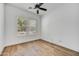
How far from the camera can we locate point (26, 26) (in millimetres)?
1493

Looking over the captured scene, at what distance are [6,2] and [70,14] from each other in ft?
4.21

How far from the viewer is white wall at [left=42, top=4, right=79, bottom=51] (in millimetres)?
1499

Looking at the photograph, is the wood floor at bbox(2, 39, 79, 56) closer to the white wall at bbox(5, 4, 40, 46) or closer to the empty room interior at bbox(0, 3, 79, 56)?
the empty room interior at bbox(0, 3, 79, 56)

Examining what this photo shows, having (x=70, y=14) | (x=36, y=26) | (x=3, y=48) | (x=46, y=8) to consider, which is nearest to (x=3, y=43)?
(x=3, y=48)

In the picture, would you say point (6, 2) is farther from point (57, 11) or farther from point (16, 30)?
point (57, 11)

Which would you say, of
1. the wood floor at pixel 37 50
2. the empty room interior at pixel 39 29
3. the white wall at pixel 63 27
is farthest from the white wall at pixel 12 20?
the white wall at pixel 63 27

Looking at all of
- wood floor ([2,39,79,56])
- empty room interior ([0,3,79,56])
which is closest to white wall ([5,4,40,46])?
empty room interior ([0,3,79,56])

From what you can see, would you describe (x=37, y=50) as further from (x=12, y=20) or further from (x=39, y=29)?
(x=12, y=20)

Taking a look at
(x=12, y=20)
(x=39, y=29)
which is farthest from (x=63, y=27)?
(x=12, y=20)

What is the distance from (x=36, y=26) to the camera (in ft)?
5.16

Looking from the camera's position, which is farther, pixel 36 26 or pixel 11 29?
pixel 36 26

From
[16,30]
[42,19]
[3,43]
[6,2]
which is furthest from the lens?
[42,19]

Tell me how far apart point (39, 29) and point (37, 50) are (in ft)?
1.46

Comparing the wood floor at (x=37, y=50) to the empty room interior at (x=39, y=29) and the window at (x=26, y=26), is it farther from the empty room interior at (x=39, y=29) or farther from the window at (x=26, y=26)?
the window at (x=26, y=26)
